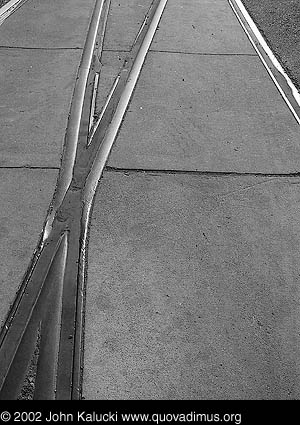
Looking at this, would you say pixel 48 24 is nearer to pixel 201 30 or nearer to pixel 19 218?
pixel 201 30

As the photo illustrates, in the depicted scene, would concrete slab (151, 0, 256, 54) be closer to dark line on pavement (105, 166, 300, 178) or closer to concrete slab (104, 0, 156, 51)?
concrete slab (104, 0, 156, 51)

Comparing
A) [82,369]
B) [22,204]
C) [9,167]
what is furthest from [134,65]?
[82,369]

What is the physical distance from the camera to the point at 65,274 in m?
4.46

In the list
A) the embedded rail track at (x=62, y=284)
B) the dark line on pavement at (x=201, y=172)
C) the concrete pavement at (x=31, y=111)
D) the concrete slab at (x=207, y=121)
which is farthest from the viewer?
the concrete slab at (x=207, y=121)

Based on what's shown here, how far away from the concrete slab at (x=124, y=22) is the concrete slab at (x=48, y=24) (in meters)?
0.40

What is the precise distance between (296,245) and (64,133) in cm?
288

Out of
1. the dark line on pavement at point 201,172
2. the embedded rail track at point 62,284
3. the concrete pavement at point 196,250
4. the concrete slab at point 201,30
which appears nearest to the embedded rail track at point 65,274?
the embedded rail track at point 62,284

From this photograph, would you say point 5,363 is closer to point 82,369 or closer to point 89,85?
point 82,369

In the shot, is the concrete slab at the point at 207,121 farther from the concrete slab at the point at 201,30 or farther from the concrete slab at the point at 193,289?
the concrete slab at the point at 201,30

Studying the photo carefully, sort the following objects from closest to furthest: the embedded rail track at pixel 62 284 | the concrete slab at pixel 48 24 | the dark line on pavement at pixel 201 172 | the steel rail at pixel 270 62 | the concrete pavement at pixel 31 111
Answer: the embedded rail track at pixel 62 284 < the concrete pavement at pixel 31 111 < the dark line on pavement at pixel 201 172 < the steel rail at pixel 270 62 < the concrete slab at pixel 48 24

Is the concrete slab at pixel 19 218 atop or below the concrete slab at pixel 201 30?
below

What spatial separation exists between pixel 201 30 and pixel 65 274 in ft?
21.9

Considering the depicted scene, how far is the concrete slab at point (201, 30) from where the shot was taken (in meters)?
9.04

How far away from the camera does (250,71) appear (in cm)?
822
